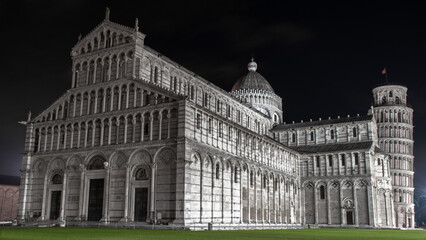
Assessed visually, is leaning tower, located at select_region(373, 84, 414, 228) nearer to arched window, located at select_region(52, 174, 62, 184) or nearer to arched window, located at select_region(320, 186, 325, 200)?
arched window, located at select_region(320, 186, 325, 200)

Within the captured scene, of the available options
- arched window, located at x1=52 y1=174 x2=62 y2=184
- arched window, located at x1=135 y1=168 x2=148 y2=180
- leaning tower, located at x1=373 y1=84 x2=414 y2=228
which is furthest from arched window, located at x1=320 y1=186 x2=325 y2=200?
arched window, located at x1=52 y1=174 x2=62 y2=184

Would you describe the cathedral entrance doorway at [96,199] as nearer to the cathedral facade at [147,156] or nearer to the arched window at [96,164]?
the cathedral facade at [147,156]

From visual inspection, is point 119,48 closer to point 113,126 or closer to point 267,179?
point 113,126

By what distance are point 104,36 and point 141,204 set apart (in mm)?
19180

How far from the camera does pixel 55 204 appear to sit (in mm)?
46688

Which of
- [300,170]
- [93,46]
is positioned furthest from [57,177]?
[300,170]

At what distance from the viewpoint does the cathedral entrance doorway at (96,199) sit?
43.4 metres

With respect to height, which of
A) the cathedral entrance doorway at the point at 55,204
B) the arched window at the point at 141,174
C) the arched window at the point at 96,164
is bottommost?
the cathedral entrance doorway at the point at 55,204

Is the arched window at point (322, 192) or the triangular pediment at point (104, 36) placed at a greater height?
the triangular pediment at point (104, 36)

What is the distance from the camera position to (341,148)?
Result: 69438mm

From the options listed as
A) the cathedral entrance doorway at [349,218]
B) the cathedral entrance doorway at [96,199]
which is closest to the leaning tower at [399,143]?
the cathedral entrance doorway at [349,218]

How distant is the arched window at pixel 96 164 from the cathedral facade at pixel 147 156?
135 millimetres

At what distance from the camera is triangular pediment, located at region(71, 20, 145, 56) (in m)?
46.1

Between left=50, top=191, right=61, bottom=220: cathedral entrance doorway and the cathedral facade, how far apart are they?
0.35ft
